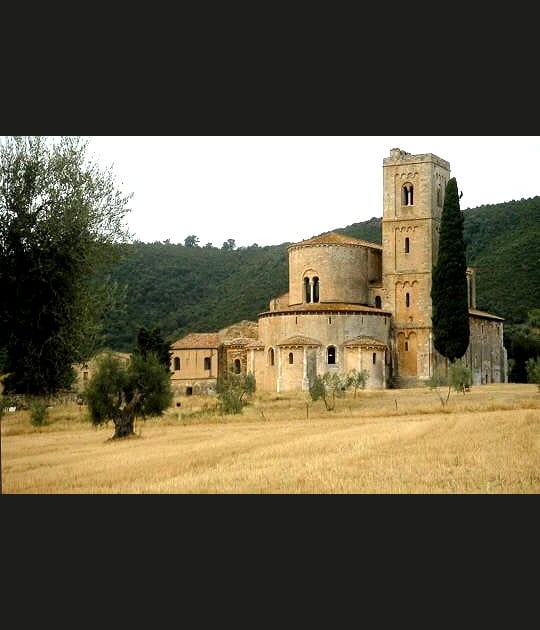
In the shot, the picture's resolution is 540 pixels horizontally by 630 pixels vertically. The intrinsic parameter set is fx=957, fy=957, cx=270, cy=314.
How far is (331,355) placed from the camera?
135 ft

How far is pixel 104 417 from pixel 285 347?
23172 mm

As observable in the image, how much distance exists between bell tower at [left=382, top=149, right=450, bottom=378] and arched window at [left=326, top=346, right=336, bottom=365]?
3048mm

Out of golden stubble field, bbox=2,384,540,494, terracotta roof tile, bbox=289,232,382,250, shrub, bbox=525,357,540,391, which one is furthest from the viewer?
terracotta roof tile, bbox=289,232,382,250

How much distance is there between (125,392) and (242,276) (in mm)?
51353

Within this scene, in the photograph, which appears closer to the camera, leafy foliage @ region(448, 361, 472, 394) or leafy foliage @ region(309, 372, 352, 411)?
leafy foliage @ region(448, 361, 472, 394)

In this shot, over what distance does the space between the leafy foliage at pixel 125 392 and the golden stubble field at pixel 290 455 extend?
0.28m

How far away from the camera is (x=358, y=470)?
13227 millimetres

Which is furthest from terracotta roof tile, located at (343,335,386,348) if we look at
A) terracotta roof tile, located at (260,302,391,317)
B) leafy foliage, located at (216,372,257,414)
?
leafy foliage, located at (216,372,257,414)

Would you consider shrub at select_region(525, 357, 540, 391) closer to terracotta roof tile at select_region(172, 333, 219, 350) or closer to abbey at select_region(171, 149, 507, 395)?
abbey at select_region(171, 149, 507, 395)

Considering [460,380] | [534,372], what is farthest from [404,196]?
[534,372]

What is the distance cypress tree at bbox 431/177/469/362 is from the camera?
3581 cm

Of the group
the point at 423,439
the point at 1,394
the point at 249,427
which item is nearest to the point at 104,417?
the point at 1,394

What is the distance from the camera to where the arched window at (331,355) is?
135 ft

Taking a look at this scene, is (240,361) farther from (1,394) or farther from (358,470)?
(358,470)
